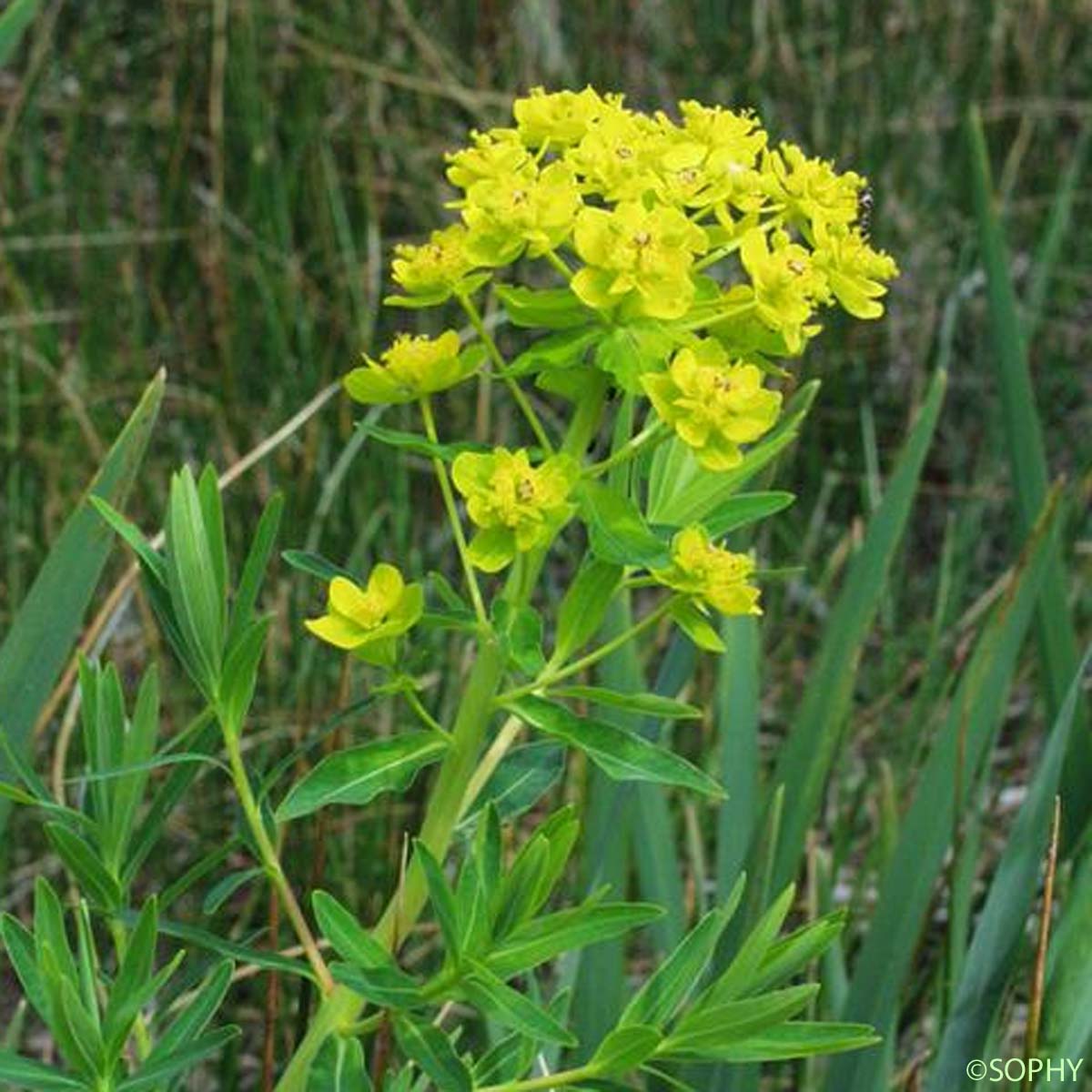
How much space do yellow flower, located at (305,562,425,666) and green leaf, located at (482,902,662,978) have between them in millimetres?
111

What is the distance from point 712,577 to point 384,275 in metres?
2.22

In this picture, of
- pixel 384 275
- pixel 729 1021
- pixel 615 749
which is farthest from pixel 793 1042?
pixel 384 275

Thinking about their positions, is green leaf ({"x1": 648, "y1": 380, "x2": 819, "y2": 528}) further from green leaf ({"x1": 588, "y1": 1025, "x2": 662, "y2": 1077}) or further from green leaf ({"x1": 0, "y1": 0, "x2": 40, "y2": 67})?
green leaf ({"x1": 0, "y1": 0, "x2": 40, "y2": 67})

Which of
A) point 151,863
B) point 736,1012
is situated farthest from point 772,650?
point 736,1012

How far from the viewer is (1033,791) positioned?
1.07 meters

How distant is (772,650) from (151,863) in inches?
34.2

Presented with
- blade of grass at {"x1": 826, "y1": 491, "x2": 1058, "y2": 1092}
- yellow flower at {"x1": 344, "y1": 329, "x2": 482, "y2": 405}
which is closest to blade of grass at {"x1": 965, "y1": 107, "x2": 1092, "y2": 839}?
blade of grass at {"x1": 826, "y1": 491, "x2": 1058, "y2": 1092}

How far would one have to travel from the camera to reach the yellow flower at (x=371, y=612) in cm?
70

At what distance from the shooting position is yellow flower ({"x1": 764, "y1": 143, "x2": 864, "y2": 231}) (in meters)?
0.74

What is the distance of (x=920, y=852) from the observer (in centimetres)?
109

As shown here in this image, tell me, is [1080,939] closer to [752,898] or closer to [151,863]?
[752,898]

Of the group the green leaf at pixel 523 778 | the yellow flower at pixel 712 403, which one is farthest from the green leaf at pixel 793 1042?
the yellow flower at pixel 712 403

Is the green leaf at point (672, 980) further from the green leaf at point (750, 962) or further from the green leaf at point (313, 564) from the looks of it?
the green leaf at point (313, 564)

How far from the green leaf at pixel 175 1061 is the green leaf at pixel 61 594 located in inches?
8.4
